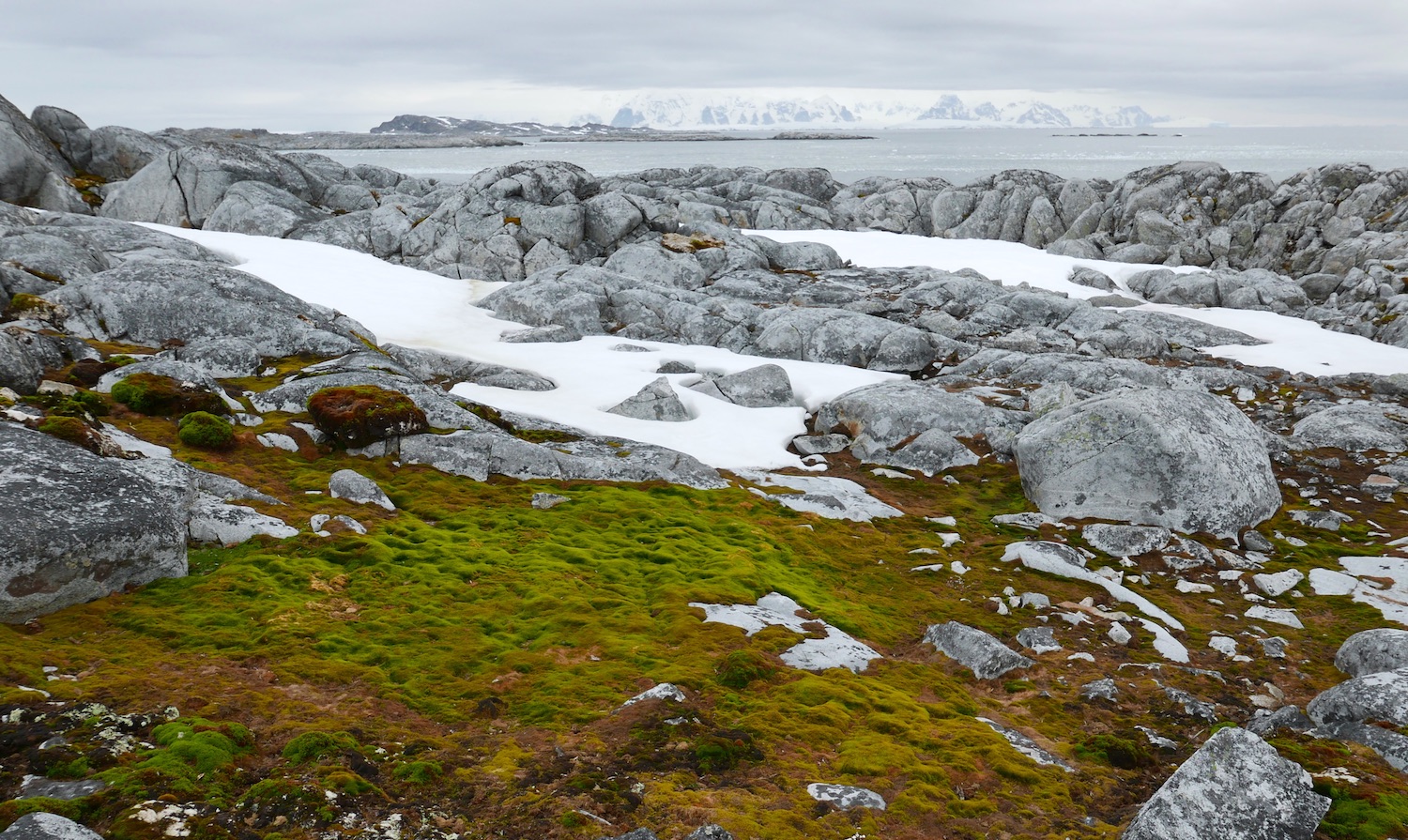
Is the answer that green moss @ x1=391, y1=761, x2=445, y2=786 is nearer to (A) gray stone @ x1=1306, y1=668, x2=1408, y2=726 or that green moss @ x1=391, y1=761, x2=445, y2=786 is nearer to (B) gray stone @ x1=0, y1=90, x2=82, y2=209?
(A) gray stone @ x1=1306, y1=668, x2=1408, y2=726

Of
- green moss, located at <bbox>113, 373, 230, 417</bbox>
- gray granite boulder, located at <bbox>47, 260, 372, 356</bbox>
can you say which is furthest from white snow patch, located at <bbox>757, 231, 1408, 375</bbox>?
green moss, located at <bbox>113, 373, 230, 417</bbox>

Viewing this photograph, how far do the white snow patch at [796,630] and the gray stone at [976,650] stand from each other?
151cm

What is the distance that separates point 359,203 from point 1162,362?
60766 mm

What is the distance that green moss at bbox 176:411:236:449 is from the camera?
55.8ft

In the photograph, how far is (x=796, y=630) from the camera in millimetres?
13469

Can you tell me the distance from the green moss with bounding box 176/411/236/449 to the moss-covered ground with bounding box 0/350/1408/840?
→ 0.88 feet

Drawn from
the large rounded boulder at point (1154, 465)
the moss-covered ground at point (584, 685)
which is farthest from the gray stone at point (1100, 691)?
the large rounded boulder at point (1154, 465)

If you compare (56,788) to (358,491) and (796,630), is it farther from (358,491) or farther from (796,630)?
(796,630)

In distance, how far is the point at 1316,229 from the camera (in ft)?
207

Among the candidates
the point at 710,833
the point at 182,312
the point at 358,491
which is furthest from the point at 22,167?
the point at 710,833

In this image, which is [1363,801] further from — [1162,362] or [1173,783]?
[1162,362]

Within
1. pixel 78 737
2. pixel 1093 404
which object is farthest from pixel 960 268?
pixel 78 737

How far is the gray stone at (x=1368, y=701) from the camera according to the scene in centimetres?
1084

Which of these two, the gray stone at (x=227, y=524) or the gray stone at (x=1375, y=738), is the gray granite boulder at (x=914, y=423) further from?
the gray stone at (x=227, y=524)
